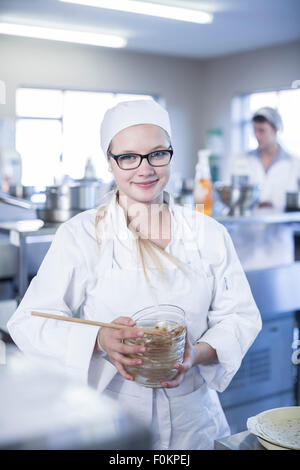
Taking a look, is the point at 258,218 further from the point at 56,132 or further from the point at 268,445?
the point at 56,132

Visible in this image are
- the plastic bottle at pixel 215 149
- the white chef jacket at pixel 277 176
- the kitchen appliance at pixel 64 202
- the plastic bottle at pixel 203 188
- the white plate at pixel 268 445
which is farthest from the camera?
the plastic bottle at pixel 215 149

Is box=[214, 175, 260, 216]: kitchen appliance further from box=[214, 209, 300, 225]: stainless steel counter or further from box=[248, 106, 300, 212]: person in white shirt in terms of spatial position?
box=[248, 106, 300, 212]: person in white shirt

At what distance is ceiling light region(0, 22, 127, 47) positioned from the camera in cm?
554

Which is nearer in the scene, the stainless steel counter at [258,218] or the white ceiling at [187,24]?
the stainless steel counter at [258,218]

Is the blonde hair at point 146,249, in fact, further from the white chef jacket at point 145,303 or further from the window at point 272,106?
the window at point 272,106

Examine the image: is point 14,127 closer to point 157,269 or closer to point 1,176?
point 1,176

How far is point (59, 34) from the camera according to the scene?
5.78 metres

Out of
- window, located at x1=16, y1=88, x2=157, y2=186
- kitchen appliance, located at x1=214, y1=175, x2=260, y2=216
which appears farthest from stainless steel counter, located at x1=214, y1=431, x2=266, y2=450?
window, located at x1=16, y1=88, x2=157, y2=186

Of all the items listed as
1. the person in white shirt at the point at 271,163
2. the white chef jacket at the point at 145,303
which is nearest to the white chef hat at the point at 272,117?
the person in white shirt at the point at 271,163

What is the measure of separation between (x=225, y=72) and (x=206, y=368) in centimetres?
705

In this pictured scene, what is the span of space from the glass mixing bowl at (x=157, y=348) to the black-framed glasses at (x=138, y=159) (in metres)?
0.28

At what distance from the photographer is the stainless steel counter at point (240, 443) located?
0.86 m

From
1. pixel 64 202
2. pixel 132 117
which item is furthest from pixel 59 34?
pixel 132 117

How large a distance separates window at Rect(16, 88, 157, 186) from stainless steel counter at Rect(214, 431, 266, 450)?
5.40 m
